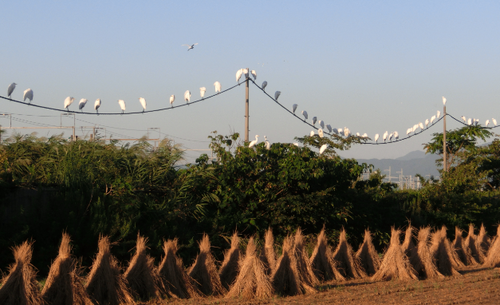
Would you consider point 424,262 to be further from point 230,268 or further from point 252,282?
point 252,282

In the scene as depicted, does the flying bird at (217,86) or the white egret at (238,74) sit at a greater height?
the white egret at (238,74)

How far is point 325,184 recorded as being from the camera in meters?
15.8

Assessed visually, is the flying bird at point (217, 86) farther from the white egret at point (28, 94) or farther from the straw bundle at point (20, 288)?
the straw bundle at point (20, 288)

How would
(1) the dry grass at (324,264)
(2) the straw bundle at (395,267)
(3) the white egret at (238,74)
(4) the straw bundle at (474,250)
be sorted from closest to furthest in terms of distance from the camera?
(1) the dry grass at (324,264) < (2) the straw bundle at (395,267) < (4) the straw bundle at (474,250) < (3) the white egret at (238,74)

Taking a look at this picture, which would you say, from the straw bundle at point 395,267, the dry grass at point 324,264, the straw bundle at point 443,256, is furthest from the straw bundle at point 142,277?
the straw bundle at point 443,256

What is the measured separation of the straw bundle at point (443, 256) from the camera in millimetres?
12836

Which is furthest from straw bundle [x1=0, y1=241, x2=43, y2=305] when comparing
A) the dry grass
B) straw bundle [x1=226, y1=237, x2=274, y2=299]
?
the dry grass

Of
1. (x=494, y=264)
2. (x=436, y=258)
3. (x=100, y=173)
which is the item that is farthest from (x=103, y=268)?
(x=494, y=264)

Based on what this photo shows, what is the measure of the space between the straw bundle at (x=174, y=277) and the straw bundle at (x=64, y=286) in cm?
154

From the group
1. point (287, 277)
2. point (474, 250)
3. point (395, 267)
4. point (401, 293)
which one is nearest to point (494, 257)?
point (474, 250)

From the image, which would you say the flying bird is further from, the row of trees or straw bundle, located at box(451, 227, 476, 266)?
straw bundle, located at box(451, 227, 476, 266)

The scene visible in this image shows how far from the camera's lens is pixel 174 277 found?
8.94 metres

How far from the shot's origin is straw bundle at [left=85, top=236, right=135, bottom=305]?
7918mm

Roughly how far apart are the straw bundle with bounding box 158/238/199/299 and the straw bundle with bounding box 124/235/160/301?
0.22 meters
